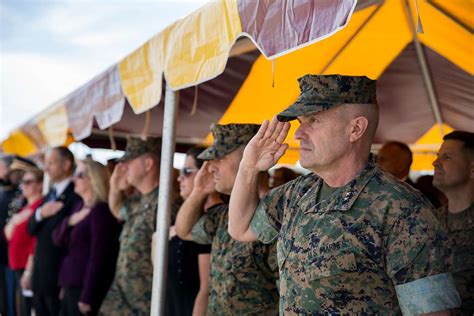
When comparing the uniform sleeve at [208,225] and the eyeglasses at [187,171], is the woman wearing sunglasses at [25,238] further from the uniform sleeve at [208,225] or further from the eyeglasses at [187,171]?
the uniform sleeve at [208,225]

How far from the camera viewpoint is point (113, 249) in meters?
5.51

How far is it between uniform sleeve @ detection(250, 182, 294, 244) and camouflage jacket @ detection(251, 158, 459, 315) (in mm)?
218

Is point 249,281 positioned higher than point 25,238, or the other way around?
point 25,238

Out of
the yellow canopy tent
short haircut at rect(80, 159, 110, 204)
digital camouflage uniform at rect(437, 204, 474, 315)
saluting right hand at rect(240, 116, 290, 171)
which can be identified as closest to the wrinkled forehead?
digital camouflage uniform at rect(437, 204, 474, 315)

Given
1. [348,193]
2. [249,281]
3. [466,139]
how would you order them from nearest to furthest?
[348,193]
[249,281]
[466,139]

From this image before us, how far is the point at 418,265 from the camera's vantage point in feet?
7.11

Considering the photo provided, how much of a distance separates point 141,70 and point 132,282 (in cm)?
152

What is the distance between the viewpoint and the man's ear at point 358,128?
8.32ft

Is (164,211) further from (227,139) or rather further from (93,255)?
(93,255)

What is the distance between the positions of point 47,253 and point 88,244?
Result: 678 mm

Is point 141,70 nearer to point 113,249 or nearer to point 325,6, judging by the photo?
point 113,249

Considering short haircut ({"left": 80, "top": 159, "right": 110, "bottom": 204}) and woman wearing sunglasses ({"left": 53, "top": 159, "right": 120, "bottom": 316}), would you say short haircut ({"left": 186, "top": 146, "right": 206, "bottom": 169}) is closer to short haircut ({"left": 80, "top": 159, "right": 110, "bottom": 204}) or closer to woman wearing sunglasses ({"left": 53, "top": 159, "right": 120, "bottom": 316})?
woman wearing sunglasses ({"left": 53, "top": 159, "right": 120, "bottom": 316})

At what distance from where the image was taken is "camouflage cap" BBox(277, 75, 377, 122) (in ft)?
8.28

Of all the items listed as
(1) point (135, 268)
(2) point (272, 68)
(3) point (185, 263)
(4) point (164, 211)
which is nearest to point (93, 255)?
(1) point (135, 268)
